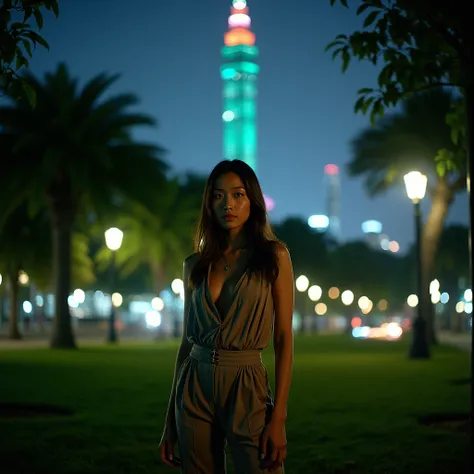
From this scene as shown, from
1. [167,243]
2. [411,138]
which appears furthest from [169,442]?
[167,243]

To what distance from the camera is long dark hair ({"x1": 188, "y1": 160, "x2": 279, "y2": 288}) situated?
3586 millimetres

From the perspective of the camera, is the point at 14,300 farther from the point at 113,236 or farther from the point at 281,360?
the point at 281,360

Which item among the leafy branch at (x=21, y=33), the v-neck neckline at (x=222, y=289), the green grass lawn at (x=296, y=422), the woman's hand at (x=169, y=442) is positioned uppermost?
the leafy branch at (x=21, y=33)

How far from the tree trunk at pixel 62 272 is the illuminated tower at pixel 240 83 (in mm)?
155526

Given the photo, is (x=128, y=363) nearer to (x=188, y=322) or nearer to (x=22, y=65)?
(x=22, y=65)

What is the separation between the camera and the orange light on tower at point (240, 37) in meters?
186

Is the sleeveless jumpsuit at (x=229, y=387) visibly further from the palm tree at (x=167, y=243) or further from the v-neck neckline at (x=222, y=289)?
the palm tree at (x=167, y=243)

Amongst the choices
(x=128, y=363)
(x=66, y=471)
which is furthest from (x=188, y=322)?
(x=128, y=363)

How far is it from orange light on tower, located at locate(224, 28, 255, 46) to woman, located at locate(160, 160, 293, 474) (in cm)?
18658

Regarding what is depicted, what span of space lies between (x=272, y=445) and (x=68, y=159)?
77.0 feet

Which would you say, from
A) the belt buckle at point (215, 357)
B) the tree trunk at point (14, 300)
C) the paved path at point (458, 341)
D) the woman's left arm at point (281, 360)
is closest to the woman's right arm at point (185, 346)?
the belt buckle at point (215, 357)

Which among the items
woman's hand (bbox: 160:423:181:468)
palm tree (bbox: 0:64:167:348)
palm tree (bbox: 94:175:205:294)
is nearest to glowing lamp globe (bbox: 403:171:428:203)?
palm tree (bbox: 0:64:167:348)

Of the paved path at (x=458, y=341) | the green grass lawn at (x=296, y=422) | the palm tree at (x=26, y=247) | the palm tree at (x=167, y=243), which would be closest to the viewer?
the green grass lawn at (x=296, y=422)

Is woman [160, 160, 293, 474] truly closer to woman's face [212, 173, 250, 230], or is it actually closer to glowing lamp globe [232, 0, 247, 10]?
woman's face [212, 173, 250, 230]
